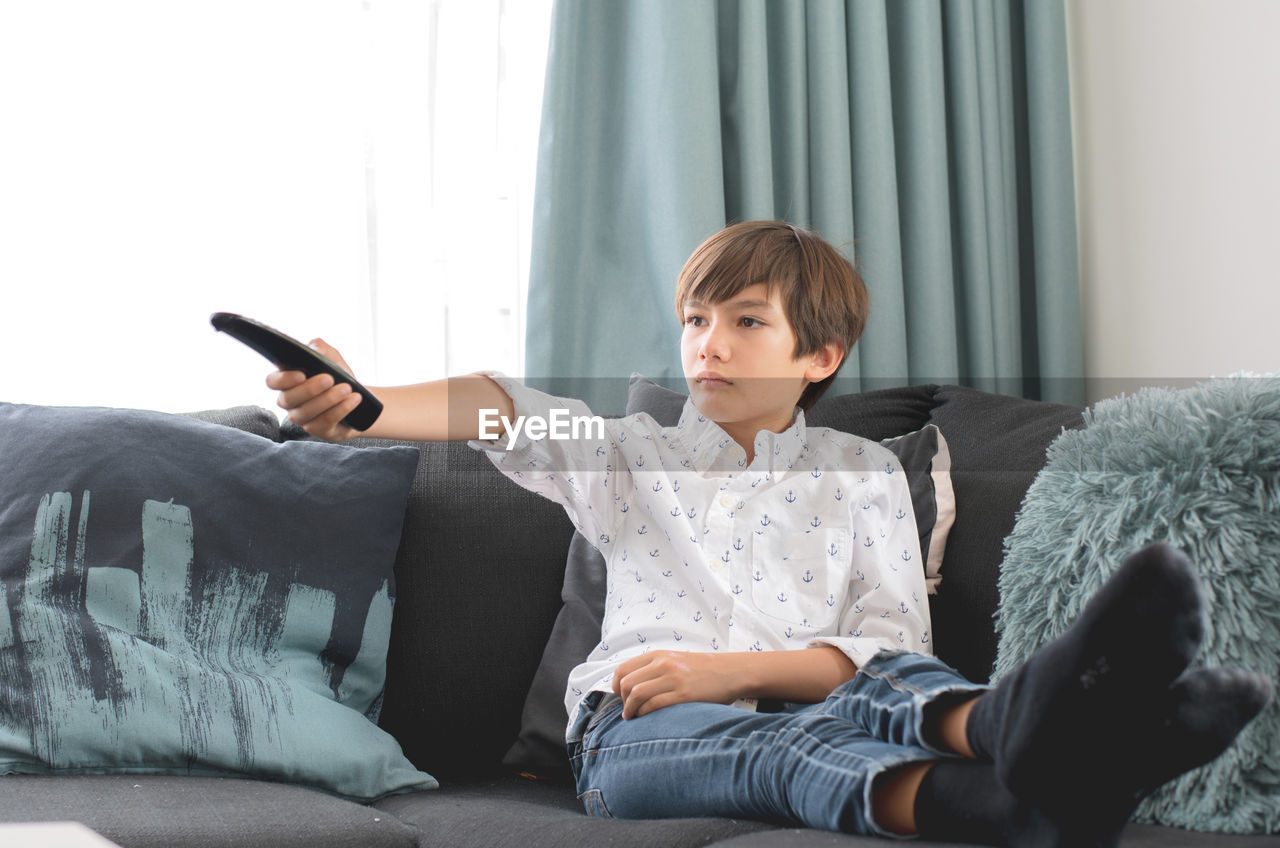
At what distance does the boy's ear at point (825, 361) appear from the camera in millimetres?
1454

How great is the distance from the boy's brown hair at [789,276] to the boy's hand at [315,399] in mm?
527

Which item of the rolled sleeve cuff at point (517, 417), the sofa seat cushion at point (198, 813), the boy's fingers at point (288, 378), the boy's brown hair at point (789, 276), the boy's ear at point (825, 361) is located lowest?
the sofa seat cushion at point (198, 813)

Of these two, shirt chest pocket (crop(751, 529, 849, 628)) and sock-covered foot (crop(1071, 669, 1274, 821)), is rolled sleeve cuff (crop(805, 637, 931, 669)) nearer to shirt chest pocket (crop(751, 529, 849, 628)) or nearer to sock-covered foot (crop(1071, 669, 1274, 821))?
shirt chest pocket (crop(751, 529, 849, 628))

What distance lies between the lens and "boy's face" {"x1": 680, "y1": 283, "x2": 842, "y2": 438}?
4.43 feet

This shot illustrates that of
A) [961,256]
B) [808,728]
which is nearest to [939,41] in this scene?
[961,256]

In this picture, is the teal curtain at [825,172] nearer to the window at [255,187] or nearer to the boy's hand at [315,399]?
the window at [255,187]

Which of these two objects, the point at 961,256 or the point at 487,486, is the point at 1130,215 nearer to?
the point at 961,256

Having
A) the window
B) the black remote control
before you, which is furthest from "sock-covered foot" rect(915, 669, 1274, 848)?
the window

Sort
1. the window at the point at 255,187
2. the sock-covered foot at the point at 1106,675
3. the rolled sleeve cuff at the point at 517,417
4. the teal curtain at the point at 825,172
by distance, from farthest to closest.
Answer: the teal curtain at the point at 825,172, the window at the point at 255,187, the rolled sleeve cuff at the point at 517,417, the sock-covered foot at the point at 1106,675

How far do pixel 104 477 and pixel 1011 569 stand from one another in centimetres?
103

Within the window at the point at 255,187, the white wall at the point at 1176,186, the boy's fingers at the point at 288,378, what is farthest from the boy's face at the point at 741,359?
the white wall at the point at 1176,186

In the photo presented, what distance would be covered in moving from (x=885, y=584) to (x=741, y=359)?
1.08 feet

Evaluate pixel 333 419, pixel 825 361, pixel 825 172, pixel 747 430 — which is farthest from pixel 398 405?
pixel 825 172

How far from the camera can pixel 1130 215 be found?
80.1 inches
